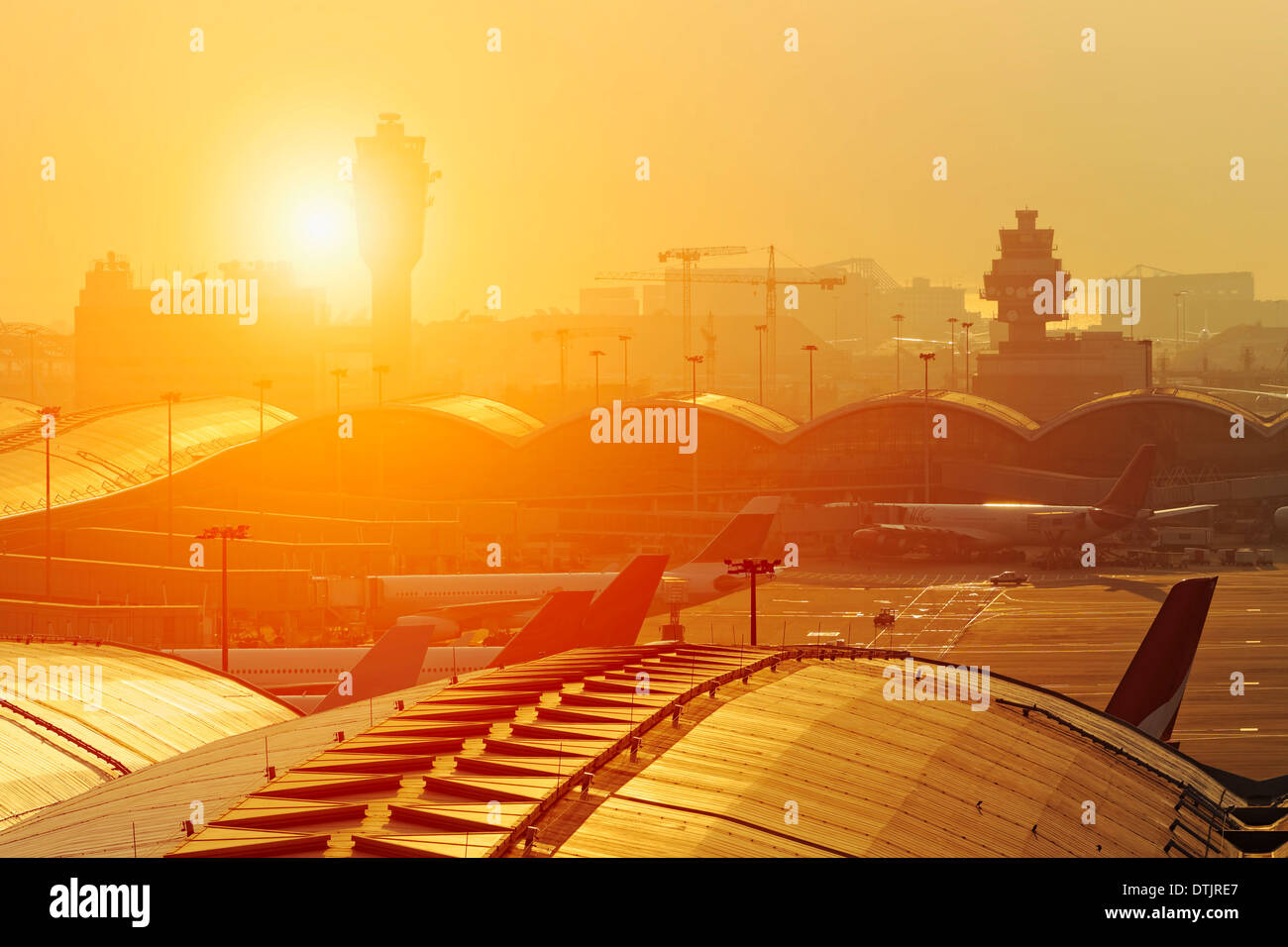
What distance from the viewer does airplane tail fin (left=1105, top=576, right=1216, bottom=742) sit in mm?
31812

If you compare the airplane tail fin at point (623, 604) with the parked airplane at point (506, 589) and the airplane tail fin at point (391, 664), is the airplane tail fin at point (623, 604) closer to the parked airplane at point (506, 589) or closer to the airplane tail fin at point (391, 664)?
the airplane tail fin at point (391, 664)

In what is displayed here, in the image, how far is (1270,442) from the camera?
98.1m

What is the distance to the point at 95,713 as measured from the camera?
107 ft

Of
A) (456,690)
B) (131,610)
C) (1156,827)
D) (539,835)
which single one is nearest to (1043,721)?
(1156,827)

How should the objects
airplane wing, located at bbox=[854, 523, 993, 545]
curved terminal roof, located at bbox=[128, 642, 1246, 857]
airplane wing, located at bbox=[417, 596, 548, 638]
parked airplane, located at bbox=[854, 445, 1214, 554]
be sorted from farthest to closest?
airplane wing, located at bbox=[854, 523, 993, 545] → parked airplane, located at bbox=[854, 445, 1214, 554] → airplane wing, located at bbox=[417, 596, 548, 638] → curved terminal roof, located at bbox=[128, 642, 1246, 857]

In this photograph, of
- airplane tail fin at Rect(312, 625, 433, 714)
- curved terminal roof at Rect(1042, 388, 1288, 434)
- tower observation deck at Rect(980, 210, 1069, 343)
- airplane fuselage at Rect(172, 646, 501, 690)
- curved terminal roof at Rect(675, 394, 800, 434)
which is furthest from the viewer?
tower observation deck at Rect(980, 210, 1069, 343)

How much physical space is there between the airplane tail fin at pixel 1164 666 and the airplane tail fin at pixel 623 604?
12686 millimetres

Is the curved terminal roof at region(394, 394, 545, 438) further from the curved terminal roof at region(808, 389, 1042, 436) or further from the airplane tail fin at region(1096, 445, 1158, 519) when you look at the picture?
the airplane tail fin at region(1096, 445, 1158, 519)

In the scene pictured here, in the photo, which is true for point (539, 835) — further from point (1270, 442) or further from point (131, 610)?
point (1270, 442)

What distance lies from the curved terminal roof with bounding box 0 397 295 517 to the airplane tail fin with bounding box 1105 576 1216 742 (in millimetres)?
58407

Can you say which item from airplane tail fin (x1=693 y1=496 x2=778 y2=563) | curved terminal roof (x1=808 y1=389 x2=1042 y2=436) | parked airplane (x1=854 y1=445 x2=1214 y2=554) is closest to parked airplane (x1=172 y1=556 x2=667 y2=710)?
airplane tail fin (x1=693 y1=496 x2=778 y2=563)

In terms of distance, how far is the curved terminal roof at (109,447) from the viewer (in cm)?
7488

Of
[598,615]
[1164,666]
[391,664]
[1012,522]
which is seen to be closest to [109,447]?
[1012,522]

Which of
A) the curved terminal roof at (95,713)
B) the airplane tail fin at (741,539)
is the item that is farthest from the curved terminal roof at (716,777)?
the airplane tail fin at (741,539)
